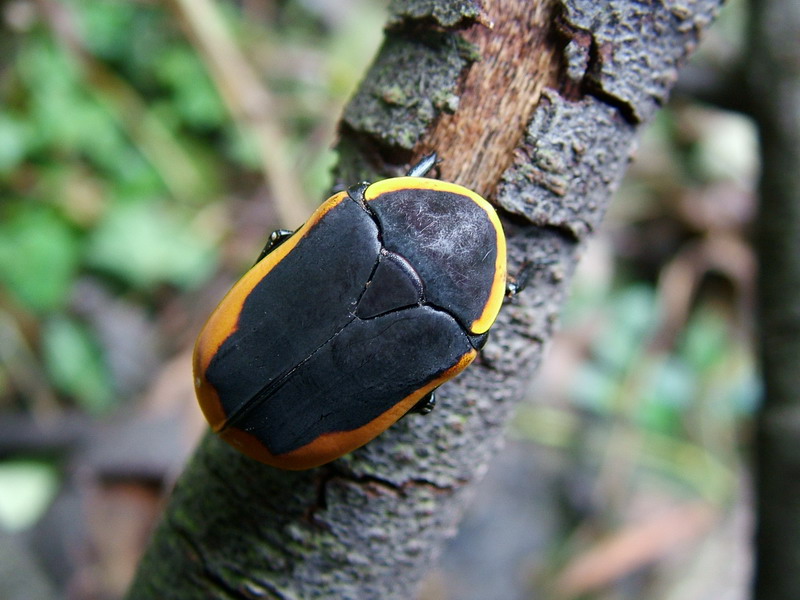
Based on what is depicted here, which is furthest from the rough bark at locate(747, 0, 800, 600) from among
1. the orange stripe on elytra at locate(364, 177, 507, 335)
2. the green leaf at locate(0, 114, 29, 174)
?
the green leaf at locate(0, 114, 29, 174)

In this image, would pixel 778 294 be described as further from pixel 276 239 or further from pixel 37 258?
pixel 37 258

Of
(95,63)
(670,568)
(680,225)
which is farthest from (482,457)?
(95,63)

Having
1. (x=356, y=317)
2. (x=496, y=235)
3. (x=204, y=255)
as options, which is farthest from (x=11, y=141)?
(x=496, y=235)

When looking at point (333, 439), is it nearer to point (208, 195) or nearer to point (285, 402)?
point (285, 402)

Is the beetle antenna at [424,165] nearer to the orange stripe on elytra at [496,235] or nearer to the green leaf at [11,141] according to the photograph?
the orange stripe on elytra at [496,235]

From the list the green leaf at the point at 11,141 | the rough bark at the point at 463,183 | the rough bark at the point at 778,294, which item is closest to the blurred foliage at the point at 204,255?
the green leaf at the point at 11,141

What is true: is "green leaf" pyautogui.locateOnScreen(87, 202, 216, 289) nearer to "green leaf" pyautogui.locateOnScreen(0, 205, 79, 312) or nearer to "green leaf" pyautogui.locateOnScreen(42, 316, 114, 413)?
"green leaf" pyautogui.locateOnScreen(0, 205, 79, 312)
